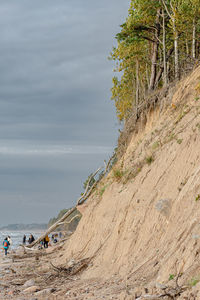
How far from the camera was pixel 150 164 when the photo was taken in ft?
56.0

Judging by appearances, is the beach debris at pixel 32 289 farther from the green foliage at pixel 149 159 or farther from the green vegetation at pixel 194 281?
the green vegetation at pixel 194 281

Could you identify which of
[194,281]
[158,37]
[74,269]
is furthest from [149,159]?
[158,37]

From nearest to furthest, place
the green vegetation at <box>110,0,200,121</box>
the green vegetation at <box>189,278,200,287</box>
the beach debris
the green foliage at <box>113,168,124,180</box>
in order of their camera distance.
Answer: the green vegetation at <box>189,278,200,287</box> < the beach debris < the green foliage at <box>113,168,124,180</box> < the green vegetation at <box>110,0,200,121</box>

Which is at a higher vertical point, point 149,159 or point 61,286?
point 149,159

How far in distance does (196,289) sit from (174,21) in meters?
20.2

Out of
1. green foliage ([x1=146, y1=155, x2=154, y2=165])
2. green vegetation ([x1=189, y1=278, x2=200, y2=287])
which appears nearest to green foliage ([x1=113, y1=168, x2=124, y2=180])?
green foliage ([x1=146, y1=155, x2=154, y2=165])

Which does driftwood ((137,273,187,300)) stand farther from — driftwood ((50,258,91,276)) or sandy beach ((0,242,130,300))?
driftwood ((50,258,91,276))

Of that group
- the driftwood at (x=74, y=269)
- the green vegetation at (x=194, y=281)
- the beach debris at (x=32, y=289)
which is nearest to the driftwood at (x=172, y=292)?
the green vegetation at (x=194, y=281)

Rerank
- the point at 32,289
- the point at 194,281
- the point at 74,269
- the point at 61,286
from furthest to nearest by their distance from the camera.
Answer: the point at 74,269
the point at 32,289
the point at 61,286
the point at 194,281

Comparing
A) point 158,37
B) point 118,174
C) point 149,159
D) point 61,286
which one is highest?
point 158,37

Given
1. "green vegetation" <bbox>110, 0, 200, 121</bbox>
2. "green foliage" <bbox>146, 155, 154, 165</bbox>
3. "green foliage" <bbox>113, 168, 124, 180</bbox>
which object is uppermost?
"green vegetation" <bbox>110, 0, 200, 121</bbox>

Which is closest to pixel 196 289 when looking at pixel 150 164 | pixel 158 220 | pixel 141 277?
pixel 141 277

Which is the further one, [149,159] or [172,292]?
[149,159]

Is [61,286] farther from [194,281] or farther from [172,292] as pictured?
[194,281]
